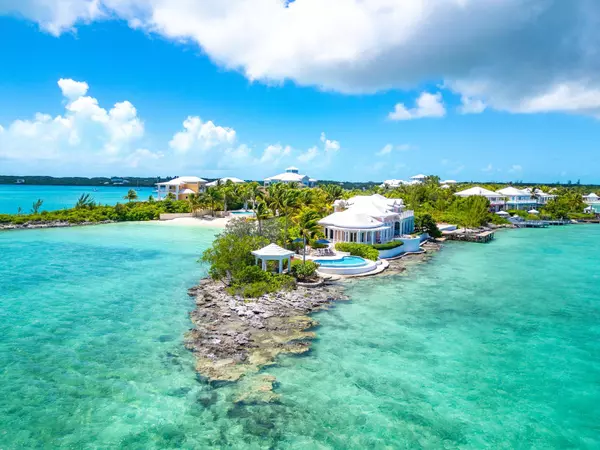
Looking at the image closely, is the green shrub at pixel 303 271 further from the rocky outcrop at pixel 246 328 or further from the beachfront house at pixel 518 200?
the beachfront house at pixel 518 200

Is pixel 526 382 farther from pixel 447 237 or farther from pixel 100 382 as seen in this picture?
pixel 447 237

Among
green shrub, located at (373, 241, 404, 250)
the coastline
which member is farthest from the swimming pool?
green shrub, located at (373, 241, 404, 250)

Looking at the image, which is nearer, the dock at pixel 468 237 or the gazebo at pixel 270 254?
the gazebo at pixel 270 254

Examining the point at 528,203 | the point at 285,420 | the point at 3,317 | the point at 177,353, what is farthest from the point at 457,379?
the point at 528,203

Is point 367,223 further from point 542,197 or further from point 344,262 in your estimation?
point 542,197

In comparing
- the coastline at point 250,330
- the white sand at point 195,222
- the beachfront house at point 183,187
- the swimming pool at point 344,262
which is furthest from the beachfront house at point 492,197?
the coastline at point 250,330

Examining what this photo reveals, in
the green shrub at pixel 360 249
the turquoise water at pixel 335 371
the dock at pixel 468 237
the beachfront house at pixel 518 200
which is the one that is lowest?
the turquoise water at pixel 335 371

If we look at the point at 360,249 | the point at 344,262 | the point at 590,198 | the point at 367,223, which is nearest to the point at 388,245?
the point at 367,223
